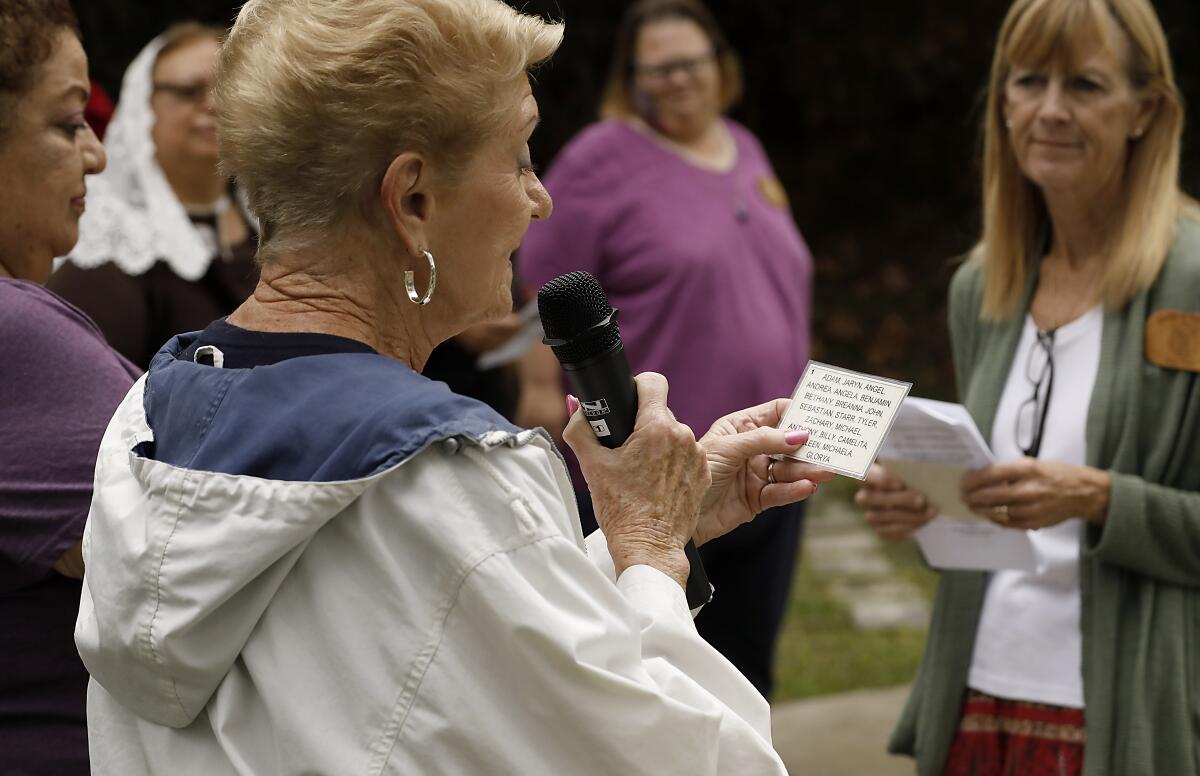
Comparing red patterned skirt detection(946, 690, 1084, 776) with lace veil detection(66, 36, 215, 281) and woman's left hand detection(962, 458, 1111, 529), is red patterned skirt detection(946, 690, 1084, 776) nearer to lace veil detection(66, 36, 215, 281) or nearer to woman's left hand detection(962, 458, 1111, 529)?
woman's left hand detection(962, 458, 1111, 529)

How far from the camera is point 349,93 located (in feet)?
4.98

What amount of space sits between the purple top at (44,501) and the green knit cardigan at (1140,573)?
1668 mm

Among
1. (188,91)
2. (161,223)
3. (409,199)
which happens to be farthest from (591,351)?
(188,91)

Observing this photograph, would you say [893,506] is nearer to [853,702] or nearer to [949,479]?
[949,479]

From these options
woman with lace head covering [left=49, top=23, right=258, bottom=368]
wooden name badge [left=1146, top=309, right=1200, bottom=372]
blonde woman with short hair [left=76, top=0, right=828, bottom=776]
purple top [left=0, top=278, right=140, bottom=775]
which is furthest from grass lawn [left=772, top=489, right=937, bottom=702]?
blonde woman with short hair [left=76, top=0, right=828, bottom=776]

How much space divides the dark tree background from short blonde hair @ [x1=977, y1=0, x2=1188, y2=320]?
26.2 ft

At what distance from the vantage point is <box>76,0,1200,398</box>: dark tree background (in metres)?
11.4

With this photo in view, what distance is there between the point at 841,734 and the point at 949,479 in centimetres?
240

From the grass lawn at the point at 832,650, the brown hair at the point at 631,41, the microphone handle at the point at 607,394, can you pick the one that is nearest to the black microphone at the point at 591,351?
the microphone handle at the point at 607,394

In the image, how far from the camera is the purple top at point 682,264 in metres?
4.41

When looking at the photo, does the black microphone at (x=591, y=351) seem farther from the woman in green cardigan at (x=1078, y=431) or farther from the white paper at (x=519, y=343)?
the white paper at (x=519, y=343)

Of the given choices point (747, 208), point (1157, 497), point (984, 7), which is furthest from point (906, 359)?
point (1157, 497)

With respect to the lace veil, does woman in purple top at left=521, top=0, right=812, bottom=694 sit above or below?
below

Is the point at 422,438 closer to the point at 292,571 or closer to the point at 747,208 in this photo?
the point at 292,571
